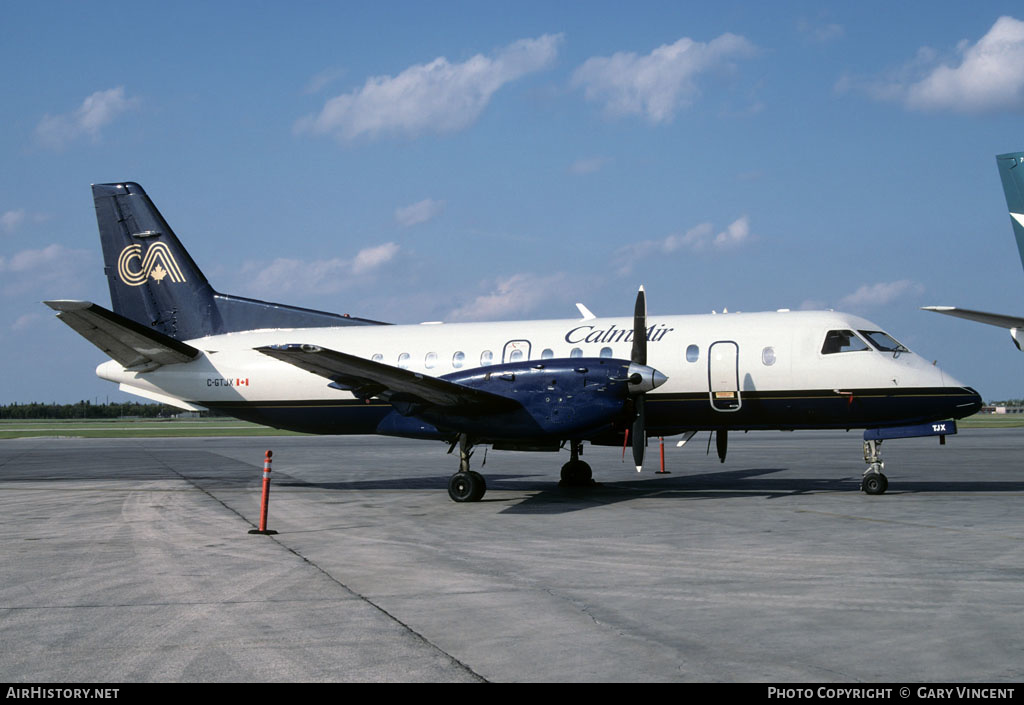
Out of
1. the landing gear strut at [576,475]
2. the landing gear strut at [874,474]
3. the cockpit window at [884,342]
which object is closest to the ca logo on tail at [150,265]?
the landing gear strut at [576,475]

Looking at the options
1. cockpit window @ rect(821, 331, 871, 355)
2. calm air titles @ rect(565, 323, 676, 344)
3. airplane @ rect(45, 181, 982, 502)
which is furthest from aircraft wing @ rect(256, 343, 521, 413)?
cockpit window @ rect(821, 331, 871, 355)

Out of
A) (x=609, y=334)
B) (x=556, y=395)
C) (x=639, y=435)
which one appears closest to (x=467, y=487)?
(x=556, y=395)

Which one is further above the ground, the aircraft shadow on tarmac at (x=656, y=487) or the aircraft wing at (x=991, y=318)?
the aircraft wing at (x=991, y=318)

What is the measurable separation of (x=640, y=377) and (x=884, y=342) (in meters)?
5.15

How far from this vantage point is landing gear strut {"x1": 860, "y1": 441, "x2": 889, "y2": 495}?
16578 millimetres

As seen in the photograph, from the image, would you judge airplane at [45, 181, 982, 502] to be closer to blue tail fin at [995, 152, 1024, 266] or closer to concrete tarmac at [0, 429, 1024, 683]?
concrete tarmac at [0, 429, 1024, 683]

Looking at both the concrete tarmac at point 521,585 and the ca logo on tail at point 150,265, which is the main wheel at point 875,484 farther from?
the ca logo on tail at point 150,265

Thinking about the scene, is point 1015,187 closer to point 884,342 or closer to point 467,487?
point 884,342

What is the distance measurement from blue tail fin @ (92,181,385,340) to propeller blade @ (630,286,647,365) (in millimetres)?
7605

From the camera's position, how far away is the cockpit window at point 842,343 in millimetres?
17125
